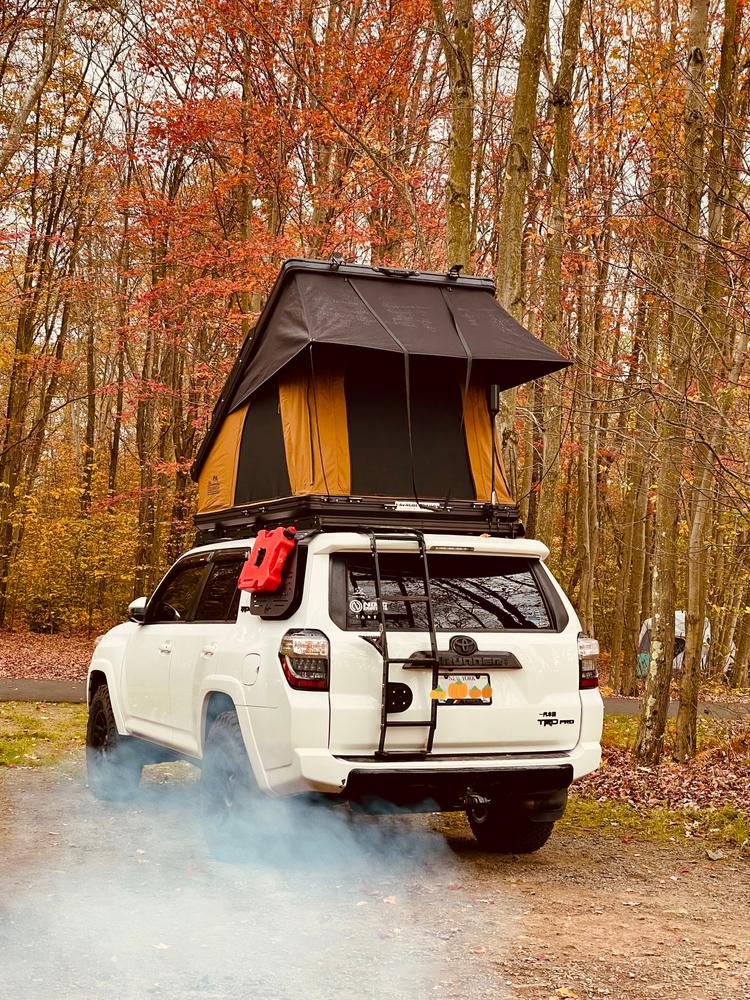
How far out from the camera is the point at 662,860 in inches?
299

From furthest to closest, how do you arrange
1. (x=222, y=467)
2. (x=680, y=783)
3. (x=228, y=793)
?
(x=680, y=783) → (x=222, y=467) → (x=228, y=793)

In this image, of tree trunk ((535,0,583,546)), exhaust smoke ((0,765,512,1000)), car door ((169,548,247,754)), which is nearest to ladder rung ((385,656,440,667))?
exhaust smoke ((0,765,512,1000))

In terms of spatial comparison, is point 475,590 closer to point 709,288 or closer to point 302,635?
point 302,635

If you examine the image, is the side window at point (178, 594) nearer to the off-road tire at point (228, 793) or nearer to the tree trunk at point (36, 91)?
the off-road tire at point (228, 793)

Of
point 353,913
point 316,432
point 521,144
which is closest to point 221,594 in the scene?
point 316,432

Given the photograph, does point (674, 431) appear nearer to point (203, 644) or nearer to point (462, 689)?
point (462, 689)

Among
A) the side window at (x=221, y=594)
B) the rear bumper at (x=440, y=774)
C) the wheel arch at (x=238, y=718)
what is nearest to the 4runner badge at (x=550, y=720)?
the rear bumper at (x=440, y=774)

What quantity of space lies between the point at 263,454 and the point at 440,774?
2.97 meters

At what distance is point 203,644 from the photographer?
7523 mm

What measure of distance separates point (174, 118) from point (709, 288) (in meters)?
12.9

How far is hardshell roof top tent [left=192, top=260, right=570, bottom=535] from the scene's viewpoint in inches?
301

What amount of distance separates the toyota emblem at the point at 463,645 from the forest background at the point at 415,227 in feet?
12.6

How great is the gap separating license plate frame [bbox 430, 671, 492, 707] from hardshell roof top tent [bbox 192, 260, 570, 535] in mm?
1104

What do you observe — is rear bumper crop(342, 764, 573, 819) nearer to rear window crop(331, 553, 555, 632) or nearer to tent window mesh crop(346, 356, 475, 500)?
rear window crop(331, 553, 555, 632)
